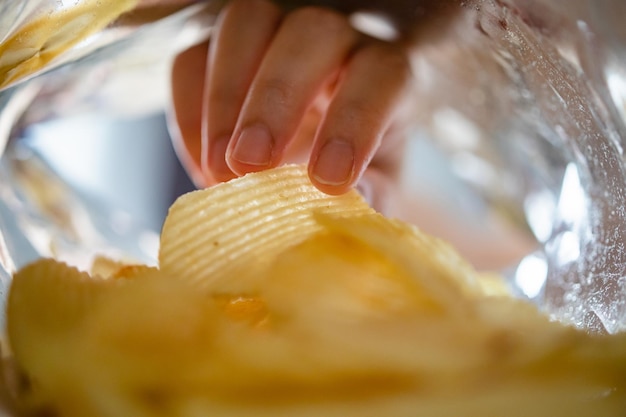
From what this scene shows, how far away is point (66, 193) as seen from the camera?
53cm

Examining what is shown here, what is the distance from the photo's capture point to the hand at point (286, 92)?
1.07 feet

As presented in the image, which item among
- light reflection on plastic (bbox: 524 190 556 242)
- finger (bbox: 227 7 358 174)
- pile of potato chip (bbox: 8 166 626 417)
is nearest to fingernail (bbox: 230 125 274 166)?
finger (bbox: 227 7 358 174)

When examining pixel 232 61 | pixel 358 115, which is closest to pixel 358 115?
pixel 358 115

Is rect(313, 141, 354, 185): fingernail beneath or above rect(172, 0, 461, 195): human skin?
beneath

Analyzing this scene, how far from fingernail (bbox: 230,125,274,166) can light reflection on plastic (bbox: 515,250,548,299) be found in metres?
0.15

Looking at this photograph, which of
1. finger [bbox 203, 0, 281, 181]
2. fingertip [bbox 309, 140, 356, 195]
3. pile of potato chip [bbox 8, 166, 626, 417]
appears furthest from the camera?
finger [bbox 203, 0, 281, 181]

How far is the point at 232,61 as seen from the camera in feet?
1.39

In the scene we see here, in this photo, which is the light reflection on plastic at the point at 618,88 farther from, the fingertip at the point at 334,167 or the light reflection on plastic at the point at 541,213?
the light reflection on plastic at the point at 541,213

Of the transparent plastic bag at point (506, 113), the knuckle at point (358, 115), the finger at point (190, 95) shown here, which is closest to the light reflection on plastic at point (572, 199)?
the transparent plastic bag at point (506, 113)

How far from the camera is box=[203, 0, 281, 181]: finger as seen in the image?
0.38m

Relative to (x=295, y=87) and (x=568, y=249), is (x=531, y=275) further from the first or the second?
(x=295, y=87)

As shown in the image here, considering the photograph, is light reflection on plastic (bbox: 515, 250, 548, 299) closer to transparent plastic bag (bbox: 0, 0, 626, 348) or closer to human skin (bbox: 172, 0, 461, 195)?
transparent plastic bag (bbox: 0, 0, 626, 348)

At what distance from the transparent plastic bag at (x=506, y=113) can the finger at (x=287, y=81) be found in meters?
0.06

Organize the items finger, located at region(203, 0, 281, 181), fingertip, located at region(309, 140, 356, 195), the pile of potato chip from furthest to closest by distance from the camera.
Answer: finger, located at region(203, 0, 281, 181) < fingertip, located at region(309, 140, 356, 195) < the pile of potato chip
